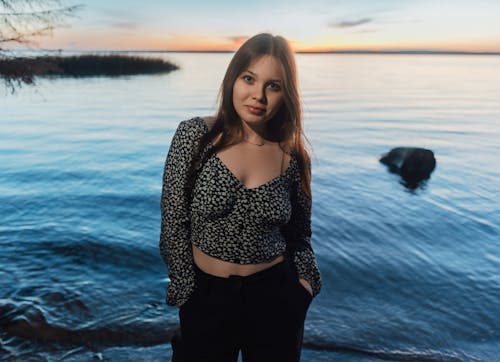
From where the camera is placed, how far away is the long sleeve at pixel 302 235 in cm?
265

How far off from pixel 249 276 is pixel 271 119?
970 mm

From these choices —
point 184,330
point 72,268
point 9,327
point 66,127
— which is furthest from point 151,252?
point 66,127

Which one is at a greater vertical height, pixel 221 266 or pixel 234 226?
pixel 234 226

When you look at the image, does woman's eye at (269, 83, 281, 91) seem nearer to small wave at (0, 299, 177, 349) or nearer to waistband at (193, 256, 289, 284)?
waistband at (193, 256, 289, 284)

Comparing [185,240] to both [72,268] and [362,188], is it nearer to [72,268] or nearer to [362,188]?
[72,268]

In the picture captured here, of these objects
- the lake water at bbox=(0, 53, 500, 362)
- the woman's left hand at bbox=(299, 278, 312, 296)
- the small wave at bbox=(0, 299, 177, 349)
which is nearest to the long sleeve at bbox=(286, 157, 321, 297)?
the woman's left hand at bbox=(299, 278, 312, 296)

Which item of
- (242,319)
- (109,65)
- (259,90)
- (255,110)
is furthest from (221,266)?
(109,65)

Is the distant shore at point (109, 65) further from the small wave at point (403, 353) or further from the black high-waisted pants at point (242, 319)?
the black high-waisted pants at point (242, 319)

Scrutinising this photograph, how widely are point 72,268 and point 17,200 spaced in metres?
5.25

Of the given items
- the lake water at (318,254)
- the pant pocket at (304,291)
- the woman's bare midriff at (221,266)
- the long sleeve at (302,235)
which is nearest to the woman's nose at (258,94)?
the long sleeve at (302,235)

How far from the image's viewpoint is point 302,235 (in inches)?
109

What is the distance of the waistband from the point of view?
2363mm

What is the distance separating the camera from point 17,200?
11.1 metres

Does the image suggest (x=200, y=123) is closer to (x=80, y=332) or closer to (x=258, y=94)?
(x=258, y=94)
